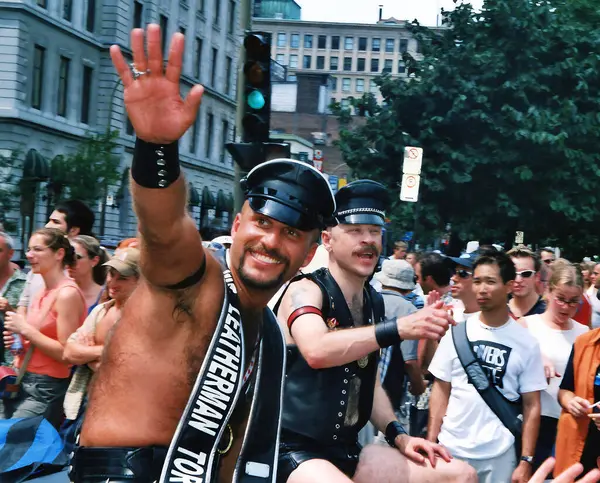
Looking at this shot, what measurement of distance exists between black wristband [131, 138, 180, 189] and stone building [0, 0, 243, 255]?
2493 centimetres

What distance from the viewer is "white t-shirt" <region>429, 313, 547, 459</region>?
5.85 meters

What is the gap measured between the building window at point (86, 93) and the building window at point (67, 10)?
7.79 ft

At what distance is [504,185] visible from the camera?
32.1m

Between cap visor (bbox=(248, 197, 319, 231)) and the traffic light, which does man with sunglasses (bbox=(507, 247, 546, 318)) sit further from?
cap visor (bbox=(248, 197, 319, 231))

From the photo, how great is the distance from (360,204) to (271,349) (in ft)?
5.12

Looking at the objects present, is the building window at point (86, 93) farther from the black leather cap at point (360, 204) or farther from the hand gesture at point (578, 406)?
the black leather cap at point (360, 204)

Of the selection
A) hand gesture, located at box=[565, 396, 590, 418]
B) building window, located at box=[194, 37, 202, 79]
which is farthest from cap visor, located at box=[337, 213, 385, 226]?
building window, located at box=[194, 37, 202, 79]

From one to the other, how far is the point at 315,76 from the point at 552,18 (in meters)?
57.0

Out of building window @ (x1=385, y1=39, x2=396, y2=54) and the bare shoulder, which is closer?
the bare shoulder

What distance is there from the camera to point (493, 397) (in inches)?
232

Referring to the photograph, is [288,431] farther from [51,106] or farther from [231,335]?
[51,106]

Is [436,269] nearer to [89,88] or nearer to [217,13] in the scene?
[89,88]

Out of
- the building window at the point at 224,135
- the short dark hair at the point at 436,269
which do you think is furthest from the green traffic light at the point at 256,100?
the building window at the point at 224,135

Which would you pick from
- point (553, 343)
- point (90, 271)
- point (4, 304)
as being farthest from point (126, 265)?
point (553, 343)
